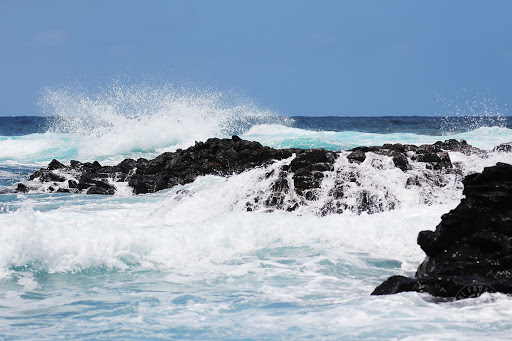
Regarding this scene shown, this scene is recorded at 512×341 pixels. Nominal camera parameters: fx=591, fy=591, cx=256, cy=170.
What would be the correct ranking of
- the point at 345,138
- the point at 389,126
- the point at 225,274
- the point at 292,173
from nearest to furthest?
the point at 225,274, the point at 292,173, the point at 345,138, the point at 389,126

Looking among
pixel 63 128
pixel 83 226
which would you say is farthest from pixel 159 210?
pixel 63 128

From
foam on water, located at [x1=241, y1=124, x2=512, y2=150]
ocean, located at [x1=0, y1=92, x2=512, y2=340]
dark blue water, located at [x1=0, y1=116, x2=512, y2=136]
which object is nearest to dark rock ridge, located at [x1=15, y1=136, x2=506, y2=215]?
ocean, located at [x1=0, y1=92, x2=512, y2=340]

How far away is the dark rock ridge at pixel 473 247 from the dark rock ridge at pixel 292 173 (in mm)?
4530

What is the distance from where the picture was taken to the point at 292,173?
38.1 feet

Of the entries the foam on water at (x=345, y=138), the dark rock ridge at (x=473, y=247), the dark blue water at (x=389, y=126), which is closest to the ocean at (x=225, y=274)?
the dark rock ridge at (x=473, y=247)

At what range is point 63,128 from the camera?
1475 inches

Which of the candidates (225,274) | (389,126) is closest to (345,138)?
(389,126)

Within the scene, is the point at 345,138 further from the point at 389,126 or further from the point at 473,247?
the point at 473,247

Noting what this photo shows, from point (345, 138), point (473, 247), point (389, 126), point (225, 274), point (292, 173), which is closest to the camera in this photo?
point (473, 247)

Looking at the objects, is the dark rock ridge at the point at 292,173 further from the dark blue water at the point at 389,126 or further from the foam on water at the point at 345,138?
the dark blue water at the point at 389,126

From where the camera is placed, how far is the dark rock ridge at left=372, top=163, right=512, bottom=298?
17.6 ft

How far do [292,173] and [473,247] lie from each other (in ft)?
20.0

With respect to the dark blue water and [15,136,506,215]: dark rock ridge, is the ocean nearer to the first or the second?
[15,136,506,215]: dark rock ridge

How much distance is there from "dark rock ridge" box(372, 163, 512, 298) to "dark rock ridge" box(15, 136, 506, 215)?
453 cm
